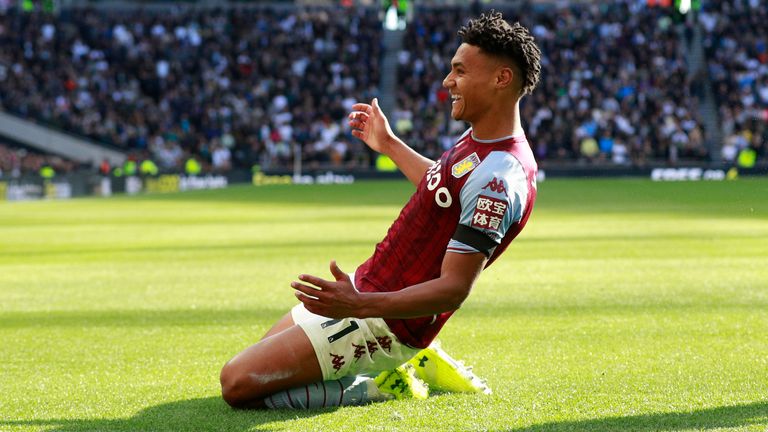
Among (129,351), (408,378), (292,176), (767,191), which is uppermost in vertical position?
(767,191)

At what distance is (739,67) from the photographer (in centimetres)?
5131

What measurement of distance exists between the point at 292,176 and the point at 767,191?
39.2 metres

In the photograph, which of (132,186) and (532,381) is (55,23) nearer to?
(132,186)

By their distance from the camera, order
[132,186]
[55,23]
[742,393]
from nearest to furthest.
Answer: [742,393] → [132,186] → [55,23]

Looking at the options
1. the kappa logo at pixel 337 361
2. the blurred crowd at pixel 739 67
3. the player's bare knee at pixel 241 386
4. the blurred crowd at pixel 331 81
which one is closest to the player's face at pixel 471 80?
the kappa logo at pixel 337 361

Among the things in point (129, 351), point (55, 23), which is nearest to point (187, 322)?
point (129, 351)

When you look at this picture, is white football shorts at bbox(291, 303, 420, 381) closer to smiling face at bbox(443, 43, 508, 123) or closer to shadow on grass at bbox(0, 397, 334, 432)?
shadow on grass at bbox(0, 397, 334, 432)

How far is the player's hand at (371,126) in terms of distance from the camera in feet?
24.5

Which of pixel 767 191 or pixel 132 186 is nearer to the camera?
pixel 767 191

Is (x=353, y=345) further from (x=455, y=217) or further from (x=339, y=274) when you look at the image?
(x=339, y=274)

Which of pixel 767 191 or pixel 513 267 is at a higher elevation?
pixel 767 191

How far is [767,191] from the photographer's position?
26.7ft

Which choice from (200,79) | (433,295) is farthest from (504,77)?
(200,79)

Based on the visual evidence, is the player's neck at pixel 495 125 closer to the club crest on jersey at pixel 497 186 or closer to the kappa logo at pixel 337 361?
the club crest on jersey at pixel 497 186
